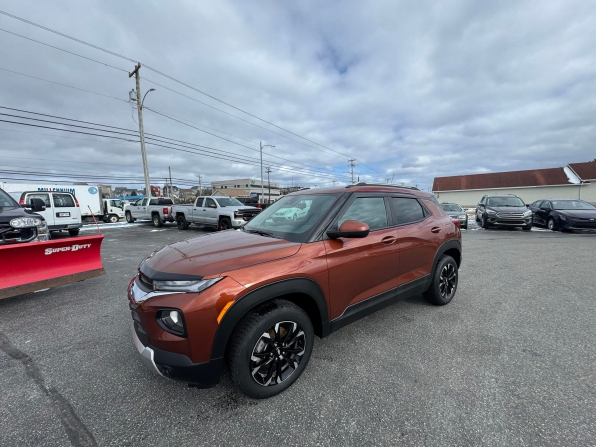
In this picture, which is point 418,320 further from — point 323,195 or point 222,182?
point 222,182

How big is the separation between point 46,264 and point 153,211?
13.3m

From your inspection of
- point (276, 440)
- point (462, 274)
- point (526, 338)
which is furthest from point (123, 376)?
point (462, 274)

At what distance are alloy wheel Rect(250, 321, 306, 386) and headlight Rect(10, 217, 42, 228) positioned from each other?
482 cm

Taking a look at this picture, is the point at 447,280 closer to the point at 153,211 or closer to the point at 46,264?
the point at 46,264

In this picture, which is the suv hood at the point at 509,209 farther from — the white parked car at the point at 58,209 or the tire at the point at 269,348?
the white parked car at the point at 58,209

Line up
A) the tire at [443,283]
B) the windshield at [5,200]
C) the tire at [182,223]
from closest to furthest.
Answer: the tire at [443,283] < the windshield at [5,200] < the tire at [182,223]

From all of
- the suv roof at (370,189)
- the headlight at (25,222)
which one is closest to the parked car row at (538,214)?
the suv roof at (370,189)

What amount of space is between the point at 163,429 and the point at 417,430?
1.72 m

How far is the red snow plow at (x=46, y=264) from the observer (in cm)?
368

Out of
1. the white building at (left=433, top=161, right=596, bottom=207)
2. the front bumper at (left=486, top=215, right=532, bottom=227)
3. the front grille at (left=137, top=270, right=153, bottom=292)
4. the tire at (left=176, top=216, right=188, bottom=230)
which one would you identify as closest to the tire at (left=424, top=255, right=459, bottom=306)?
the front grille at (left=137, top=270, right=153, bottom=292)

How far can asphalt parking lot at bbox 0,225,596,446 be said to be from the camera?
1.79 metres

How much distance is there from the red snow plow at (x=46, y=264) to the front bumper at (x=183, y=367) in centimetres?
323

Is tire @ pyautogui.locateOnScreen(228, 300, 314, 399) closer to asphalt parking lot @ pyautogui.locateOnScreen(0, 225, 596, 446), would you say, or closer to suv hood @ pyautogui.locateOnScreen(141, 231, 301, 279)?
asphalt parking lot @ pyautogui.locateOnScreen(0, 225, 596, 446)

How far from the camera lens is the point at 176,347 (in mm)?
1823
